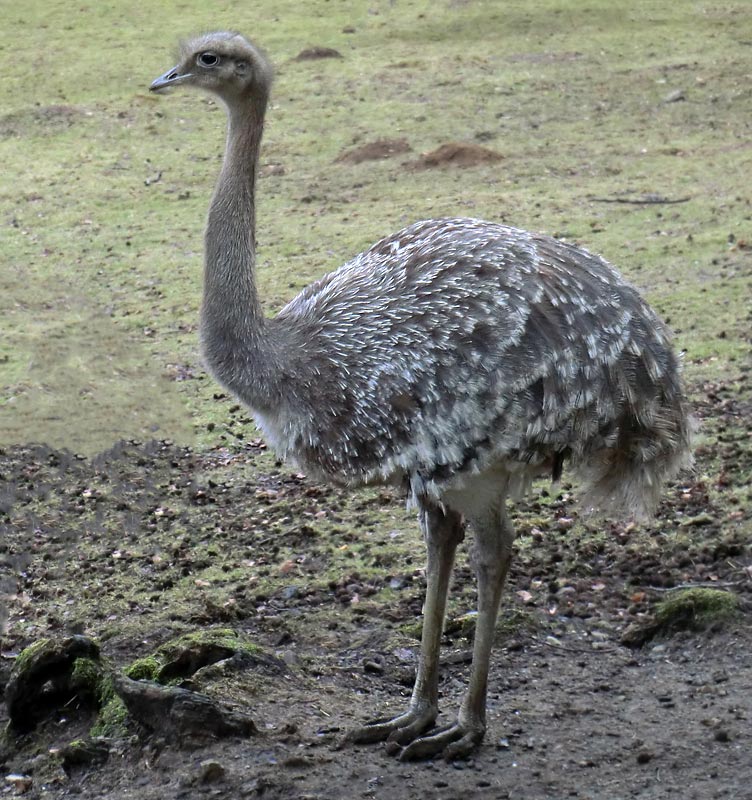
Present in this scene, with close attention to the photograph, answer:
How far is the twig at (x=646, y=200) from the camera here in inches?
426

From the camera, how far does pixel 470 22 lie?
17172 millimetres

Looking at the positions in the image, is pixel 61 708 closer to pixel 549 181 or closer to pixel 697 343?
pixel 697 343

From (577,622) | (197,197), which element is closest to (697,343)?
(577,622)

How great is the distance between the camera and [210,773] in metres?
3.96

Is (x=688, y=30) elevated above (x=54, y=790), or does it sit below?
above

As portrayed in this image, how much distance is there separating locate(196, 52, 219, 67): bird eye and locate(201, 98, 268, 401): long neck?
19 cm

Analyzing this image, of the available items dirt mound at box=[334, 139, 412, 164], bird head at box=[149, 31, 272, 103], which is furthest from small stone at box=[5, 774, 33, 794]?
dirt mound at box=[334, 139, 412, 164]

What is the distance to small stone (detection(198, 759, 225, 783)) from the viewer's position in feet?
13.0

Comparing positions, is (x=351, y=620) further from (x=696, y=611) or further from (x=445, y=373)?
(x=445, y=373)

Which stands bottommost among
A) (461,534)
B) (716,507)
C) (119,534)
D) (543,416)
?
(119,534)

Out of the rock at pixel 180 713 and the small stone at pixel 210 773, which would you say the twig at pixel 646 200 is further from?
the small stone at pixel 210 773

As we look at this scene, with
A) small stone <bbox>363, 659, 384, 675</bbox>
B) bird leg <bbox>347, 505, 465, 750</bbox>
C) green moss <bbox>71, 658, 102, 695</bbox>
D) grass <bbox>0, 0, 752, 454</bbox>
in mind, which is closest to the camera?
bird leg <bbox>347, 505, 465, 750</bbox>

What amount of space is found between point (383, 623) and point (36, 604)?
1.54 meters

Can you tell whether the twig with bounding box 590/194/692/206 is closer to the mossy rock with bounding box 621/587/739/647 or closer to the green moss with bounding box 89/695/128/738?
the mossy rock with bounding box 621/587/739/647
